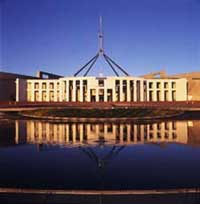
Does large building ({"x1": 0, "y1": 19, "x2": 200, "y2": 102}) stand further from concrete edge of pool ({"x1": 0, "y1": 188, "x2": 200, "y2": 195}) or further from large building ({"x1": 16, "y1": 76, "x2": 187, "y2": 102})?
concrete edge of pool ({"x1": 0, "y1": 188, "x2": 200, "y2": 195})

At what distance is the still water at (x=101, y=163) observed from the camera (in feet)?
12.3

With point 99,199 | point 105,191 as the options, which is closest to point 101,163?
point 105,191

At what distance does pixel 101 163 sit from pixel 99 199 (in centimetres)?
197

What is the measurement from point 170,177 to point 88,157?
1960 mm

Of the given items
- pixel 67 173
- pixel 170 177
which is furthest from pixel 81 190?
pixel 170 177

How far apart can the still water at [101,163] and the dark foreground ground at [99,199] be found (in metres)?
0.43

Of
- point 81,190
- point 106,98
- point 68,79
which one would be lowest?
point 81,190

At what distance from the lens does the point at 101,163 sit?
500 centimetres

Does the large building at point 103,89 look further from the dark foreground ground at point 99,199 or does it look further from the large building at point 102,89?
the dark foreground ground at point 99,199

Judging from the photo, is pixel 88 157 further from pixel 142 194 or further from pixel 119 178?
pixel 142 194

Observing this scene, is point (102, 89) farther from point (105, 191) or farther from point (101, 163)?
point (105, 191)

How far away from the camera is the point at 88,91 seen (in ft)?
107

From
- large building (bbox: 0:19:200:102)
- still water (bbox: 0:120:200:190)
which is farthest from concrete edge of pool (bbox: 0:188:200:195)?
large building (bbox: 0:19:200:102)

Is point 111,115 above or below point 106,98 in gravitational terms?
below
